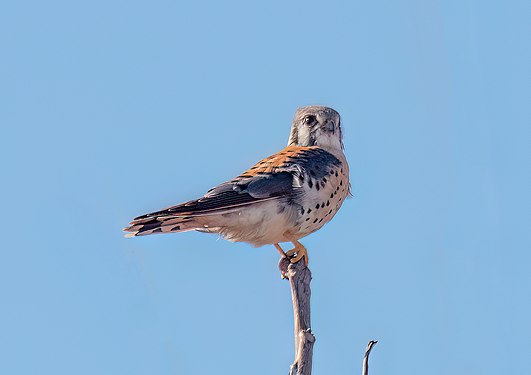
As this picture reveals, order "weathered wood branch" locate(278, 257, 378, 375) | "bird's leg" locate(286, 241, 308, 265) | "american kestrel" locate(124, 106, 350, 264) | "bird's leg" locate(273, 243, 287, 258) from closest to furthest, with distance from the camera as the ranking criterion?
"weathered wood branch" locate(278, 257, 378, 375) < "american kestrel" locate(124, 106, 350, 264) < "bird's leg" locate(286, 241, 308, 265) < "bird's leg" locate(273, 243, 287, 258)

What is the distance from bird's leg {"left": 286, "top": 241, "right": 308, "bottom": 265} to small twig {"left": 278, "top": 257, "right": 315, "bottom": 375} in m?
0.37

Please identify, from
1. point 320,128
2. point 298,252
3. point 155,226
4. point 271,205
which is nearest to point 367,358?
point 155,226

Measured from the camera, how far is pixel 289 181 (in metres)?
7.04

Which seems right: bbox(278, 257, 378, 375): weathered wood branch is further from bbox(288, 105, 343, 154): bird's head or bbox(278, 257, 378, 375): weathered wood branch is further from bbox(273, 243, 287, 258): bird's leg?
bbox(288, 105, 343, 154): bird's head

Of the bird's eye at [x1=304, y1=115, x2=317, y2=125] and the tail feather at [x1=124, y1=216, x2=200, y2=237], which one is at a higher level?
the bird's eye at [x1=304, y1=115, x2=317, y2=125]

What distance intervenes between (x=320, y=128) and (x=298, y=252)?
140cm

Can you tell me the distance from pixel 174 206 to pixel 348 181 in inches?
74.2

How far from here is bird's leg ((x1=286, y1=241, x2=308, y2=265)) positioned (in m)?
7.02

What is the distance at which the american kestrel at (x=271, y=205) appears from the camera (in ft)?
20.9

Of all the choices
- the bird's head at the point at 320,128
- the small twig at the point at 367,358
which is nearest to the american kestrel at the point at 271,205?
the bird's head at the point at 320,128

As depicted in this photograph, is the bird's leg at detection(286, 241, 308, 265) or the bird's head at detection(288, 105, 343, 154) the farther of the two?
the bird's head at detection(288, 105, 343, 154)

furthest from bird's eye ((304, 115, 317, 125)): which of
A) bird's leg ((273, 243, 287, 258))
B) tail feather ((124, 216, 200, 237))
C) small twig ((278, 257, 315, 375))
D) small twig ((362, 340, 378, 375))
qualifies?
small twig ((362, 340, 378, 375))

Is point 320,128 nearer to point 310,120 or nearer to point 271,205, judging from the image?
point 310,120

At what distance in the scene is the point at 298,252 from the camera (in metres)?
7.15
